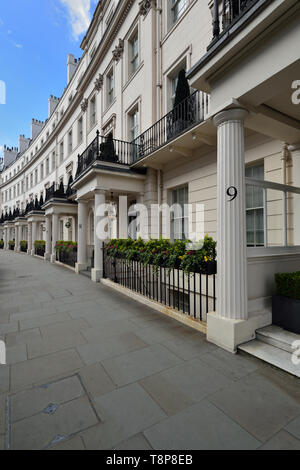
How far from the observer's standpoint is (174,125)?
7430 mm

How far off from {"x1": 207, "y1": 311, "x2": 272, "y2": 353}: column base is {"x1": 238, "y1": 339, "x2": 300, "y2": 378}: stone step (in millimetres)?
100

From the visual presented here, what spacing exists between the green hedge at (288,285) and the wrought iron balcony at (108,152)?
7.16 metres

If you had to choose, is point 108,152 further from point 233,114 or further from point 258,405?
point 258,405

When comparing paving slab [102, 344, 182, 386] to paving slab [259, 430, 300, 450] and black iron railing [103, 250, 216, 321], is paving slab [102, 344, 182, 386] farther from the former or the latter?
black iron railing [103, 250, 216, 321]

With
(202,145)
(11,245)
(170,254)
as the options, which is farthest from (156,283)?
(11,245)

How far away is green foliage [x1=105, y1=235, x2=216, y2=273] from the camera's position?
4.17 meters

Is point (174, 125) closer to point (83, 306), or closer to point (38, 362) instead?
point (83, 306)

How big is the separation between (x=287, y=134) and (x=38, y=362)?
5520 mm

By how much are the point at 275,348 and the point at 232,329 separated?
626 millimetres

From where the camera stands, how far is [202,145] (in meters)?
6.79

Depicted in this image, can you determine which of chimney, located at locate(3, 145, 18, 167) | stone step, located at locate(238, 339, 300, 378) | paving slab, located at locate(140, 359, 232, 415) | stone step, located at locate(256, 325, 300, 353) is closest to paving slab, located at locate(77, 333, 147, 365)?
paving slab, located at locate(140, 359, 232, 415)

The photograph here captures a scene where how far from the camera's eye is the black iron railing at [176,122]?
6.33m

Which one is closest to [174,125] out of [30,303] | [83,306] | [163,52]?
[163,52]

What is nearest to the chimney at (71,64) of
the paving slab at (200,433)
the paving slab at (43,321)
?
the paving slab at (43,321)
